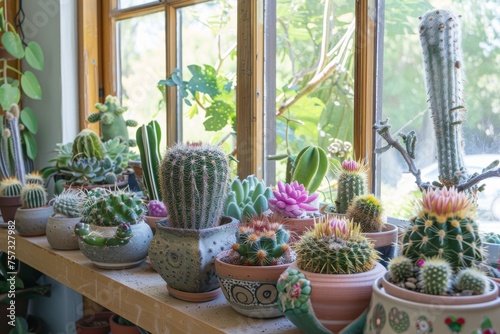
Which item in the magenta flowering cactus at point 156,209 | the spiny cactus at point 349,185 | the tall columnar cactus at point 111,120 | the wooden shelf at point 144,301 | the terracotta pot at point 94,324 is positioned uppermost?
the tall columnar cactus at point 111,120

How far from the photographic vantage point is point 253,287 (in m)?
0.88

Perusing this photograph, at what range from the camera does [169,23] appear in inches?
→ 71.8

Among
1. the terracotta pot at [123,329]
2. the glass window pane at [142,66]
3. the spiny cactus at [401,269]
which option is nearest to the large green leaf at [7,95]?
the glass window pane at [142,66]

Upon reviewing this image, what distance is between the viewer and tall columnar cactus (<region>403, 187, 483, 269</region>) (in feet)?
2.25

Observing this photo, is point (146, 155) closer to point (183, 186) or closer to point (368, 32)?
point (183, 186)

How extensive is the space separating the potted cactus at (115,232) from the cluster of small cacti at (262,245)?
0.38m

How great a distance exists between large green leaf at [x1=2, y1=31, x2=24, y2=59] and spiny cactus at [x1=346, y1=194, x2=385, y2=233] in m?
1.60

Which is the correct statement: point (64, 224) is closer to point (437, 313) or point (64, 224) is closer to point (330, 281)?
point (330, 281)

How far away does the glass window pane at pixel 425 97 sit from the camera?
1080 mm

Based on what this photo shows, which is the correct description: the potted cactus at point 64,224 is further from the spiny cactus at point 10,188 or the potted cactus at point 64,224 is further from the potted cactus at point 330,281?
the potted cactus at point 330,281

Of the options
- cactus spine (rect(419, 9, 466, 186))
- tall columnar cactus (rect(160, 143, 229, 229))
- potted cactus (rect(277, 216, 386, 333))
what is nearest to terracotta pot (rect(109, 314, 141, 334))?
tall columnar cactus (rect(160, 143, 229, 229))

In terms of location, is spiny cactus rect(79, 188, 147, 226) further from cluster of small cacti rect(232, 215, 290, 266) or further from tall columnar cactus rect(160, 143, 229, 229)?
cluster of small cacti rect(232, 215, 290, 266)

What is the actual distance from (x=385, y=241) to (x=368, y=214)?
5 cm

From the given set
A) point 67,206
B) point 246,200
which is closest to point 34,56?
point 67,206
